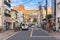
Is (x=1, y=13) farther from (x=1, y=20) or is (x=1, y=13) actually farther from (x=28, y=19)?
(x=28, y=19)

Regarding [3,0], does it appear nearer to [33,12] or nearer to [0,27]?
[0,27]

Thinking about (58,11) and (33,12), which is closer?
(58,11)

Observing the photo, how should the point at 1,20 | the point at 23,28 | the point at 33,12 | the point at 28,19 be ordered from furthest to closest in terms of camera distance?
1. the point at 28,19
2. the point at 33,12
3. the point at 23,28
4. the point at 1,20

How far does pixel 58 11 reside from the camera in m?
61.4

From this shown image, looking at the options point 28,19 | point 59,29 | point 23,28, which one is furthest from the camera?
point 28,19

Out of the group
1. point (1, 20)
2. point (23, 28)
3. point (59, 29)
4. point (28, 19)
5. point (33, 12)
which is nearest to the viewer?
point (59, 29)

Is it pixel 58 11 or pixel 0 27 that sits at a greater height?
pixel 58 11

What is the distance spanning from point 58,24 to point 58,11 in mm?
3242

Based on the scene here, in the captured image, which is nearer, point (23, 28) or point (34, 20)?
point (23, 28)

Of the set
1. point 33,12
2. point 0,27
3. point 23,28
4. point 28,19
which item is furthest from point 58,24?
point 28,19

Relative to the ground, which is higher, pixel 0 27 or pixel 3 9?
pixel 3 9

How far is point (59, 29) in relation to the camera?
2293 inches

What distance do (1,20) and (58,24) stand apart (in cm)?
1501

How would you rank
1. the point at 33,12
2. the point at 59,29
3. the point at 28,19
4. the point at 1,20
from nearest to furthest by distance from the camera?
the point at 59,29, the point at 1,20, the point at 33,12, the point at 28,19
